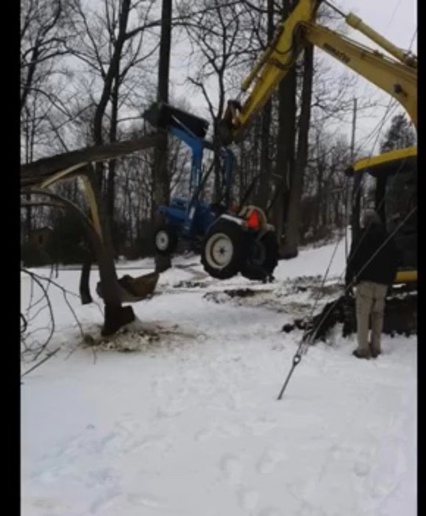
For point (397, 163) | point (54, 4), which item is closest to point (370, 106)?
point (54, 4)

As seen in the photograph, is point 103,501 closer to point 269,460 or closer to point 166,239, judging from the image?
point 269,460

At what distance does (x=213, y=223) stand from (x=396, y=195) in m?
2.83

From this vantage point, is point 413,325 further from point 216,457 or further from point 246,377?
point 216,457

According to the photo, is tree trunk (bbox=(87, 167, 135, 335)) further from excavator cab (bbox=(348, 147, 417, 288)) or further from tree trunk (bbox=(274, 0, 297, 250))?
tree trunk (bbox=(274, 0, 297, 250))

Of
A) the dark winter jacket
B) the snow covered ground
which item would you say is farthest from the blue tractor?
the dark winter jacket

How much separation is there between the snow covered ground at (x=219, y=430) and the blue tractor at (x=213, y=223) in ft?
5.09

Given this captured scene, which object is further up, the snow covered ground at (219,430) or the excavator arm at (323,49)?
the excavator arm at (323,49)

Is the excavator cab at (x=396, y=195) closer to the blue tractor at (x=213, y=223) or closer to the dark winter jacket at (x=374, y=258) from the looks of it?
the dark winter jacket at (x=374, y=258)

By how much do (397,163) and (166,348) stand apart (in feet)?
13.4

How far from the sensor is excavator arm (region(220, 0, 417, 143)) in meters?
8.13

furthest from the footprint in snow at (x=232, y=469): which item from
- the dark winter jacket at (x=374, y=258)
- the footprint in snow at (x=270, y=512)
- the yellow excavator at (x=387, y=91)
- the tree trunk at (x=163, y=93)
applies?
the tree trunk at (x=163, y=93)

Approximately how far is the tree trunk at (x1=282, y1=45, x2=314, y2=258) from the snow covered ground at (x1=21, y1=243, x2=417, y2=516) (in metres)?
11.0

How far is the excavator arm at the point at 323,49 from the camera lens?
813 centimetres

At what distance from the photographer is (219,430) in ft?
14.9
